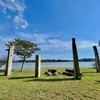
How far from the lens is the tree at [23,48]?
45.3 ft

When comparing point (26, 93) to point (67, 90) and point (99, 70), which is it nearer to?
point (67, 90)

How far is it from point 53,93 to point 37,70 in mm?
4477

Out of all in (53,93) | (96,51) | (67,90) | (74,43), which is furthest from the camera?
(96,51)

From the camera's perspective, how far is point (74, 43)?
25.3 feet

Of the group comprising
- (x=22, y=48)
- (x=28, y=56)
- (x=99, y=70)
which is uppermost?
(x=22, y=48)

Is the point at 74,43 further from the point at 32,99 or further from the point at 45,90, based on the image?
the point at 32,99

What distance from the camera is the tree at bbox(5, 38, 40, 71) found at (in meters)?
13.8

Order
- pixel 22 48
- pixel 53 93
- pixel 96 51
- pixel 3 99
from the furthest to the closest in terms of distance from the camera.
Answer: pixel 22 48, pixel 96 51, pixel 53 93, pixel 3 99

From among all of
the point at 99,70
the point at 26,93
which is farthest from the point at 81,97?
the point at 99,70

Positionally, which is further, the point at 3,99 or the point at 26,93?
the point at 26,93

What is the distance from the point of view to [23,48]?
1398 centimetres

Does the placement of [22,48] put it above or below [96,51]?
above

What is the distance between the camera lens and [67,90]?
167 inches

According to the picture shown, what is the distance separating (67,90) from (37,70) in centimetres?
441
